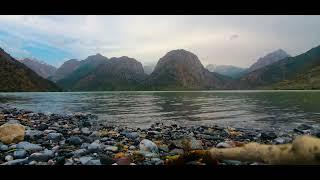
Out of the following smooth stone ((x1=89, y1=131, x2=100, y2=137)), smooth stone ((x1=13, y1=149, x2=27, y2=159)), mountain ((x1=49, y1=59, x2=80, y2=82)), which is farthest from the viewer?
smooth stone ((x1=89, y1=131, x2=100, y2=137))

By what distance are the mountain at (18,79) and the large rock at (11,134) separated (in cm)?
164

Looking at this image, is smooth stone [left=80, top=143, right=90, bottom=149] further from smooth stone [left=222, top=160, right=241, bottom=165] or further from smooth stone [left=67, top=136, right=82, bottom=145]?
smooth stone [left=222, top=160, right=241, bottom=165]

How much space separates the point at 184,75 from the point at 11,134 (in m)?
4.94

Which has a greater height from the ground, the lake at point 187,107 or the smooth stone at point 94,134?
the lake at point 187,107

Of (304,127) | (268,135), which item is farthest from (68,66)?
(304,127)

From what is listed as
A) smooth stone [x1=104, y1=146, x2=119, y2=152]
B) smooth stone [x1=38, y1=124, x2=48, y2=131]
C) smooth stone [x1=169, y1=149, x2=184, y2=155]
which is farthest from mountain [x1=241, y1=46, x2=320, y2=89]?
smooth stone [x1=38, y1=124, x2=48, y2=131]

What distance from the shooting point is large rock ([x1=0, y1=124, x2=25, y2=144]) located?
21.6 ft

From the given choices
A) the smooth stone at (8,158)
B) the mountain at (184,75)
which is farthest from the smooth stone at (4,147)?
the mountain at (184,75)

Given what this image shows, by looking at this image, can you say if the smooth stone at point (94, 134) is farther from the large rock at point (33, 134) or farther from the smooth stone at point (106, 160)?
the smooth stone at point (106, 160)

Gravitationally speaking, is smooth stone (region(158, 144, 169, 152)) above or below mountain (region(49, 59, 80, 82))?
below

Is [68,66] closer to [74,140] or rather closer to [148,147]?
[74,140]

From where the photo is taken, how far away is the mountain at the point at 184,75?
7332 millimetres
